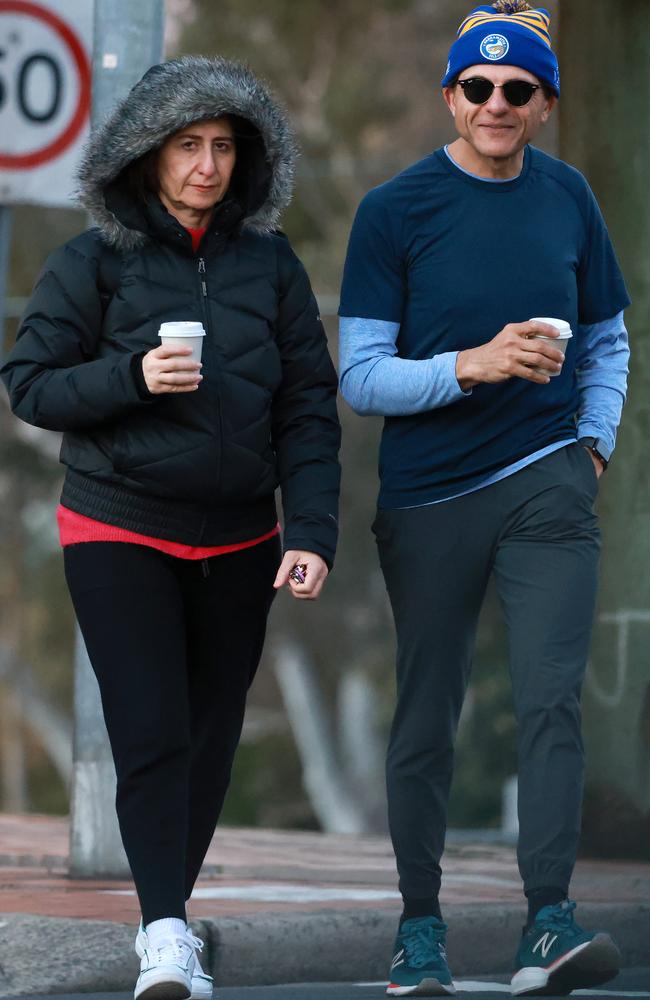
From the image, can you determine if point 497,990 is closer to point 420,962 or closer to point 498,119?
point 420,962

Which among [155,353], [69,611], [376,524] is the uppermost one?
[155,353]

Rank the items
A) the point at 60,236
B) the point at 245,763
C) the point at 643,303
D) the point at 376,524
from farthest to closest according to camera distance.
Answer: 1. the point at 245,763
2. the point at 60,236
3. the point at 643,303
4. the point at 376,524

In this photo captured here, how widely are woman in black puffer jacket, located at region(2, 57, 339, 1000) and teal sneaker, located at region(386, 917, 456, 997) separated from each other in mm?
476

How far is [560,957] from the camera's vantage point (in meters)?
4.75

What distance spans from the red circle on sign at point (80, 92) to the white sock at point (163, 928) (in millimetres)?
2908

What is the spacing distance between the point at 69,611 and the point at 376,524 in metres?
22.3

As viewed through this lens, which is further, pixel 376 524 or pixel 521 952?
pixel 376 524

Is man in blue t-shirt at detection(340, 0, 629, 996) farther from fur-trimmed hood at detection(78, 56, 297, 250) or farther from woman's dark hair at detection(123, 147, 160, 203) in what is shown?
woman's dark hair at detection(123, 147, 160, 203)

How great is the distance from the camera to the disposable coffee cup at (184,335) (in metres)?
4.39

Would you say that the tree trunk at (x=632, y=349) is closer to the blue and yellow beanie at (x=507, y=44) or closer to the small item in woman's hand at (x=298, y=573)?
the blue and yellow beanie at (x=507, y=44)

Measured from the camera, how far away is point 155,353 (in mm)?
4500

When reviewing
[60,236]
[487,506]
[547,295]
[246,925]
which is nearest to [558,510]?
[487,506]

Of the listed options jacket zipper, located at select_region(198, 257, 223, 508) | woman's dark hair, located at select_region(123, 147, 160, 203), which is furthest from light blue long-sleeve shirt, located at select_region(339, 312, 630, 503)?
woman's dark hair, located at select_region(123, 147, 160, 203)

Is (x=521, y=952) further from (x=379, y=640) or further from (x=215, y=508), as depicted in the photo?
(x=379, y=640)
